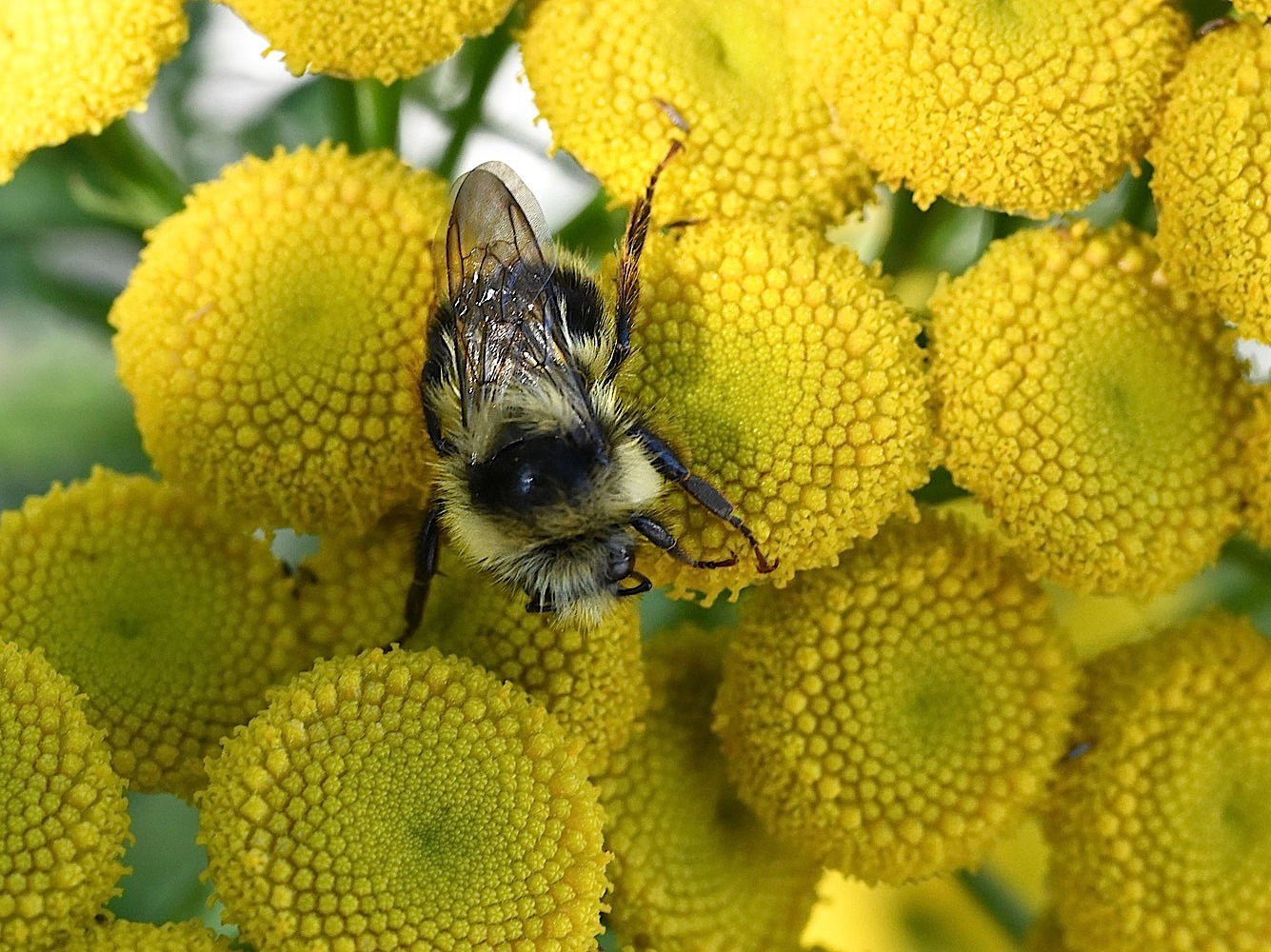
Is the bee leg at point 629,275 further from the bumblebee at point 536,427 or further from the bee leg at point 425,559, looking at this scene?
the bee leg at point 425,559

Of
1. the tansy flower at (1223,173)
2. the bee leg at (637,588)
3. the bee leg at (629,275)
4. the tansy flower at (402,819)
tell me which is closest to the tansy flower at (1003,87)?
the tansy flower at (1223,173)

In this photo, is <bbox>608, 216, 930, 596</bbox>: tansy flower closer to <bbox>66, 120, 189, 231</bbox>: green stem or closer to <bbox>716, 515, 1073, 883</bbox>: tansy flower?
<bbox>716, 515, 1073, 883</bbox>: tansy flower

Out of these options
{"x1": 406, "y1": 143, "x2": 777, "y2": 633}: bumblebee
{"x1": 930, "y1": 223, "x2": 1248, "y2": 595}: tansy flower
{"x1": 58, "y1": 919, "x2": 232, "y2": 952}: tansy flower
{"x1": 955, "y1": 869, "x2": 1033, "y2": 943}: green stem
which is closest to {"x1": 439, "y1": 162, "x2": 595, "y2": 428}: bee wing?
{"x1": 406, "y1": 143, "x2": 777, "y2": 633}: bumblebee

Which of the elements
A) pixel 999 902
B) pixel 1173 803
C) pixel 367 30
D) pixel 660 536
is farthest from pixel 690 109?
pixel 999 902

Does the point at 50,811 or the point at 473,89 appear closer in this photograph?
the point at 50,811

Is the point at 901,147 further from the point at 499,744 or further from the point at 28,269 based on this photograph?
the point at 28,269

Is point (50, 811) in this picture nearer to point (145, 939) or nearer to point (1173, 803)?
point (145, 939)

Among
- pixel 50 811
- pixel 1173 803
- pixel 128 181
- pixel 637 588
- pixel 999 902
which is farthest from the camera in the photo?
pixel 999 902
